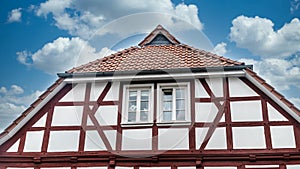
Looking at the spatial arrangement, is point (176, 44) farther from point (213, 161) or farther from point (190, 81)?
Result: point (213, 161)

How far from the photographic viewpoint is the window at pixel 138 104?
8844mm

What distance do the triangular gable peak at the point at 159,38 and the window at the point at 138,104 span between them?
2.23 meters

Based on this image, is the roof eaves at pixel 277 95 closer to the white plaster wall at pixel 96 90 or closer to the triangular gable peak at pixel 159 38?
the triangular gable peak at pixel 159 38

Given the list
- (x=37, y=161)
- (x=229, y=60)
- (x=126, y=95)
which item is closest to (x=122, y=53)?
(x=126, y=95)

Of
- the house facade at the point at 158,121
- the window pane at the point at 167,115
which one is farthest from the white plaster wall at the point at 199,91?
the window pane at the point at 167,115

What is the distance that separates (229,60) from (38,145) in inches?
208

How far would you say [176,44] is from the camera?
1095 cm

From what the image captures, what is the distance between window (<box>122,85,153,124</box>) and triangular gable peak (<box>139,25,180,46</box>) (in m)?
2.23

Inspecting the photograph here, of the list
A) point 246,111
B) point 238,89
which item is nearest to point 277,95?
point 246,111

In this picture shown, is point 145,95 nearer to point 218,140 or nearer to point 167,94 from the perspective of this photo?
point 167,94

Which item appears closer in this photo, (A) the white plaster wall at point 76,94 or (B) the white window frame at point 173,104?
(B) the white window frame at point 173,104

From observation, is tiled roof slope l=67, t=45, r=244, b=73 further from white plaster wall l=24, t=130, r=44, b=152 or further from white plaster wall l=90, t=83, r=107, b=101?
white plaster wall l=24, t=130, r=44, b=152

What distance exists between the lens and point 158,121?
8695 millimetres

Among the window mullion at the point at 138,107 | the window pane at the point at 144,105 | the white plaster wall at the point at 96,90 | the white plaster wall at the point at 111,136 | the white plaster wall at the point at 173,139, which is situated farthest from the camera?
the white plaster wall at the point at 96,90
